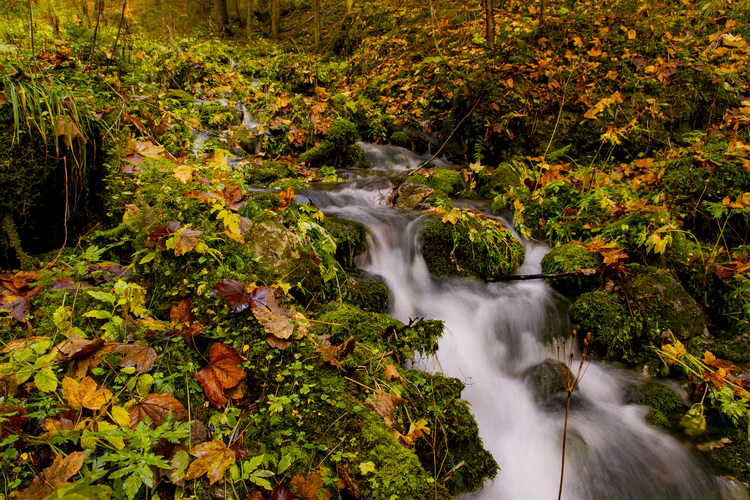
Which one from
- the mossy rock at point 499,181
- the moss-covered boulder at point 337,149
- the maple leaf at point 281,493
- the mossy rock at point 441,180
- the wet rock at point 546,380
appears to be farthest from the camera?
the moss-covered boulder at point 337,149

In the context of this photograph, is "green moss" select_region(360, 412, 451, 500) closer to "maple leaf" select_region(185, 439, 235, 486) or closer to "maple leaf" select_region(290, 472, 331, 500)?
"maple leaf" select_region(290, 472, 331, 500)

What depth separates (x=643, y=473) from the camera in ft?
8.82

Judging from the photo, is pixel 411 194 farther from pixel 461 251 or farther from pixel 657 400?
pixel 657 400

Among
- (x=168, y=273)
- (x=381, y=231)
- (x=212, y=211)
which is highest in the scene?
(x=212, y=211)

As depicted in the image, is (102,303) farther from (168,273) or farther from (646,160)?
(646,160)

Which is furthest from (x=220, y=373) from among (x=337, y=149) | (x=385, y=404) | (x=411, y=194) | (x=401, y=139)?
(x=401, y=139)

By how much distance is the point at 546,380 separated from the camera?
130 inches

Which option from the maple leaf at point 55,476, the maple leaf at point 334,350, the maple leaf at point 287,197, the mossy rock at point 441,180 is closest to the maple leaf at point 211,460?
the maple leaf at point 55,476

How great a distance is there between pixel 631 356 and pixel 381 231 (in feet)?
9.47

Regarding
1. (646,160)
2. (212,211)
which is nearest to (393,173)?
(646,160)

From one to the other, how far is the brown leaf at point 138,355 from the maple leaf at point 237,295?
45cm

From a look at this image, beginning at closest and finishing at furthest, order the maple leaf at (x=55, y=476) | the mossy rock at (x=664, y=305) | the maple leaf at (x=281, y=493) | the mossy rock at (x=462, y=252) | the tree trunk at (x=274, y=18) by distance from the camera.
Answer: the maple leaf at (x=55, y=476), the maple leaf at (x=281, y=493), the mossy rock at (x=664, y=305), the mossy rock at (x=462, y=252), the tree trunk at (x=274, y=18)

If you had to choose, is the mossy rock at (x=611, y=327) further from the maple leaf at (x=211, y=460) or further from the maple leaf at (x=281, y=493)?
the maple leaf at (x=211, y=460)

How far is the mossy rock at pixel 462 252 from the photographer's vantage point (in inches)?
171
